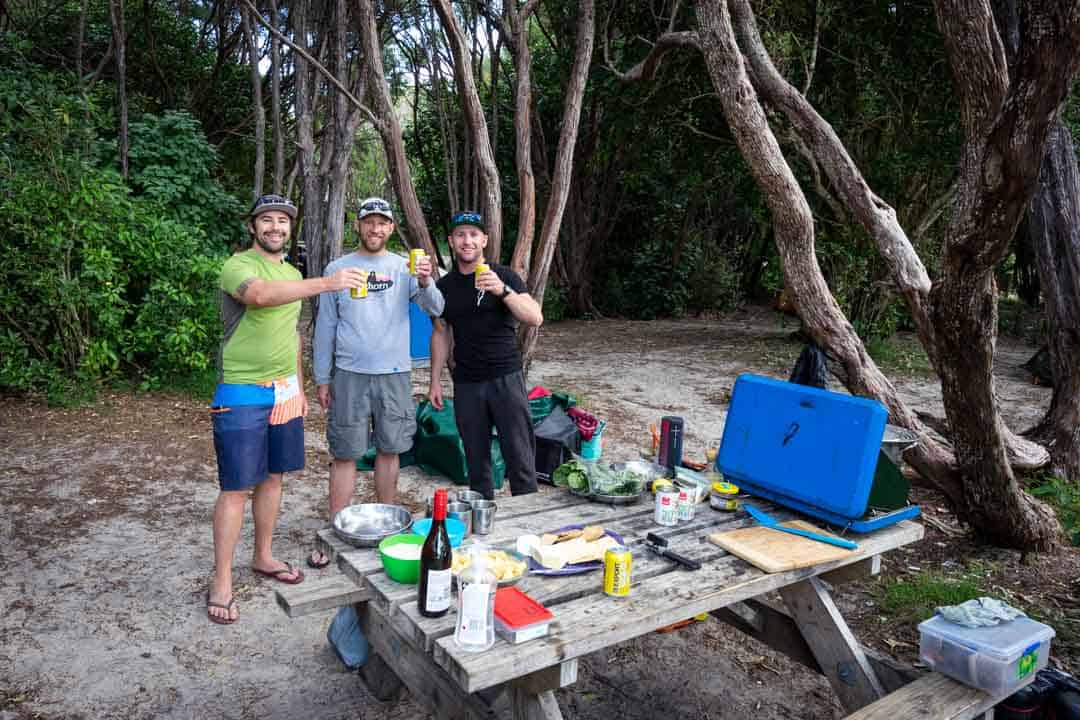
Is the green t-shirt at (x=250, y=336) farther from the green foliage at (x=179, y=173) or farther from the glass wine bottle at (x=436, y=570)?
the green foliage at (x=179, y=173)

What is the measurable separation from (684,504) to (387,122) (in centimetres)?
440

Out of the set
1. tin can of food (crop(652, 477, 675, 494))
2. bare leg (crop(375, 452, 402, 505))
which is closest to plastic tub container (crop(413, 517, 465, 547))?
tin can of food (crop(652, 477, 675, 494))

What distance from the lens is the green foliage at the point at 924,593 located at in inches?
157

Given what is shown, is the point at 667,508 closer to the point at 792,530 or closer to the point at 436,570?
the point at 792,530

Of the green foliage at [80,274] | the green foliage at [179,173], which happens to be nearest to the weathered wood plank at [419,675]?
the green foliage at [80,274]

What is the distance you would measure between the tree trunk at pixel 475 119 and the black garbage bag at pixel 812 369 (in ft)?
11.3

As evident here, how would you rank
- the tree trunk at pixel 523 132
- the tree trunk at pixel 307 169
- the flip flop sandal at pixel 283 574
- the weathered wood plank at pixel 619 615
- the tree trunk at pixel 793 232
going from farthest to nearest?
the tree trunk at pixel 307 169, the tree trunk at pixel 523 132, the tree trunk at pixel 793 232, the flip flop sandal at pixel 283 574, the weathered wood plank at pixel 619 615

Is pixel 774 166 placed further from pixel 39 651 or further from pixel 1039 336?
pixel 1039 336

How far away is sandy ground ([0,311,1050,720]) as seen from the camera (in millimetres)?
3182

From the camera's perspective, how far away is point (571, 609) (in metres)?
2.25

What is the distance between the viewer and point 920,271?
14.9 ft

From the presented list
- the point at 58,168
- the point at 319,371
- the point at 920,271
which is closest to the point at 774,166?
the point at 920,271

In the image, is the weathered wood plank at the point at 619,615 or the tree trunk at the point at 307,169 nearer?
the weathered wood plank at the point at 619,615

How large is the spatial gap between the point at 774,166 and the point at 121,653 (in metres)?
4.26
